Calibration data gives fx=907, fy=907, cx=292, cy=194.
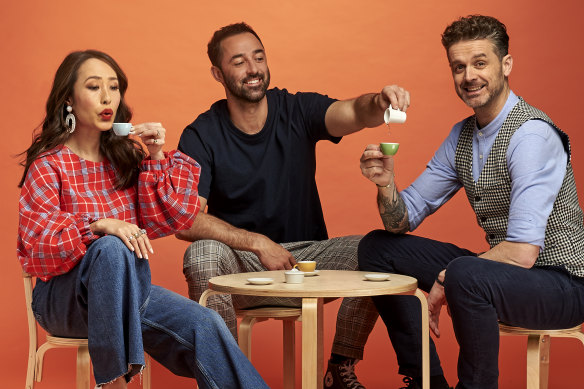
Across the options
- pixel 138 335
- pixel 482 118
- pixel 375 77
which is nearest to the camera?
pixel 138 335

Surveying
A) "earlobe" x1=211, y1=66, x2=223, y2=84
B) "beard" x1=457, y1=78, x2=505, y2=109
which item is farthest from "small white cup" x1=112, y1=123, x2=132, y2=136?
"beard" x1=457, y1=78, x2=505, y2=109

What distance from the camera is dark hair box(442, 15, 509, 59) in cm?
324

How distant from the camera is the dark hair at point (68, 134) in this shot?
300 centimetres

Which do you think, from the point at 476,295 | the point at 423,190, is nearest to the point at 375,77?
the point at 423,190

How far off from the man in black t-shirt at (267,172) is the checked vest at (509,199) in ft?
1.69

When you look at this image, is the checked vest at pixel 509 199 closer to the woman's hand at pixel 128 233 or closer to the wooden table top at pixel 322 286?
the wooden table top at pixel 322 286

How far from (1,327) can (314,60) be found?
2.30m

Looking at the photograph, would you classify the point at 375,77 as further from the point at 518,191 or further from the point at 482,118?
the point at 518,191

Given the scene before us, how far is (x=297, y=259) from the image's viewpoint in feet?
12.3

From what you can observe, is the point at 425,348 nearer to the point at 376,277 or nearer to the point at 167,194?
the point at 376,277

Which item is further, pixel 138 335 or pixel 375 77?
pixel 375 77

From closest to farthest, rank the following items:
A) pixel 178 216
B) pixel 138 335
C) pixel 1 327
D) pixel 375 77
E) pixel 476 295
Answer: pixel 138 335 → pixel 476 295 → pixel 178 216 → pixel 1 327 → pixel 375 77

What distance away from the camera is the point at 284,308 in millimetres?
3344

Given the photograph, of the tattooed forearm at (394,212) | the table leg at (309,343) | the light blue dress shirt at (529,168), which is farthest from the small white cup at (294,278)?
the light blue dress shirt at (529,168)
